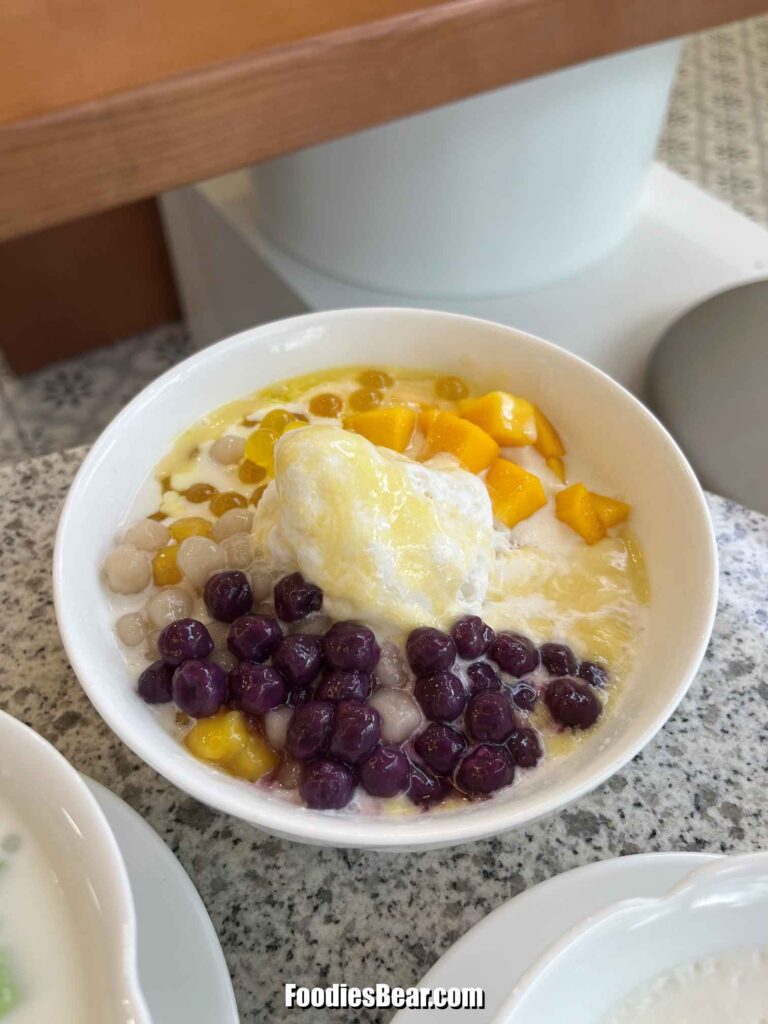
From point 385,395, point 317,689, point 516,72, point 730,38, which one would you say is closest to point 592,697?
point 317,689

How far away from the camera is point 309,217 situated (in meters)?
1.29

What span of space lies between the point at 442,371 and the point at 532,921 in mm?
449

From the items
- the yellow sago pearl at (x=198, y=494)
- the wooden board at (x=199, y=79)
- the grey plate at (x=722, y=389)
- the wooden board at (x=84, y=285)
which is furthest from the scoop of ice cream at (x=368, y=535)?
the wooden board at (x=84, y=285)

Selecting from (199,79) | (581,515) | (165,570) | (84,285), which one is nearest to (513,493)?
(581,515)

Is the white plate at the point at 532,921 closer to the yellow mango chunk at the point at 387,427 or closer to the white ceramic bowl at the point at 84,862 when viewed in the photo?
the white ceramic bowl at the point at 84,862

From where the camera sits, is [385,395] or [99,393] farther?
[99,393]

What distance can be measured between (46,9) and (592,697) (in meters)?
0.83

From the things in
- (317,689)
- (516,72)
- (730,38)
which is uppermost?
(516,72)

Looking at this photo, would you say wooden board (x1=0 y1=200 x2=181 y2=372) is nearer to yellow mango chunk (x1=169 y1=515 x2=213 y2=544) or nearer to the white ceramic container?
the white ceramic container

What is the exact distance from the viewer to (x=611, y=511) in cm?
66

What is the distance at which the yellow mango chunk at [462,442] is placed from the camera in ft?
2.25

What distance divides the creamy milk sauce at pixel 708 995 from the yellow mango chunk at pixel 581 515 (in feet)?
1.04

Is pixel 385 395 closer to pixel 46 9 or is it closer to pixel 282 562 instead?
pixel 282 562

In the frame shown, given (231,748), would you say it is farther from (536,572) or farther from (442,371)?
(442,371)
